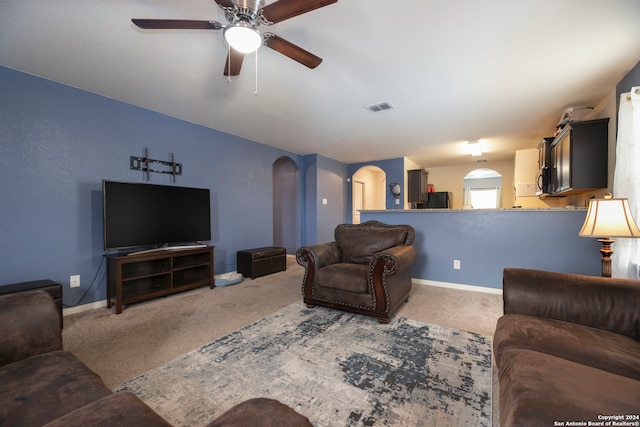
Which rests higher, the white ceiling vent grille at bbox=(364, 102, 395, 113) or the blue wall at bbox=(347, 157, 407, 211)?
the white ceiling vent grille at bbox=(364, 102, 395, 113)

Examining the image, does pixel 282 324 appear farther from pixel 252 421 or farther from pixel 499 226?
pixel 499 226

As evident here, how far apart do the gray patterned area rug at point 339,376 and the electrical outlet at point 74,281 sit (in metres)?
1.81

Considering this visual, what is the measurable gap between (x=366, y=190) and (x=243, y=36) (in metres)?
7.24

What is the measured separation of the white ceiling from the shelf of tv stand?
181 cm

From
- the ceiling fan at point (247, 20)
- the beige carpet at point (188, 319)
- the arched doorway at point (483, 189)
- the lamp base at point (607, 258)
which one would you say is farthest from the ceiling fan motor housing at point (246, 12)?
the arched doorway at point (483, 189)

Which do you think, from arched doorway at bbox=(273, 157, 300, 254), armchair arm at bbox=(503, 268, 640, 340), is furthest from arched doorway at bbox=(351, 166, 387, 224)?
armchair arm at bbox=(503, 268, 640, 340)

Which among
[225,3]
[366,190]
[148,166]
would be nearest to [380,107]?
[225,3]

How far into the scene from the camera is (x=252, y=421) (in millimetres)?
674

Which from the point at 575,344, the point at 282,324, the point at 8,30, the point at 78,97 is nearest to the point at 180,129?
the point at 78,97

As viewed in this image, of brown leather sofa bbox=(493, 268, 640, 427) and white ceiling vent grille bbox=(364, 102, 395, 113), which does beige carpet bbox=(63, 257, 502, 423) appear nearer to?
brown leather sofa bbox=(493, 268, 640, 427)

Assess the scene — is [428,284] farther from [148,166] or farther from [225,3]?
[148,166]

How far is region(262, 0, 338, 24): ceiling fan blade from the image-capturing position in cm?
138

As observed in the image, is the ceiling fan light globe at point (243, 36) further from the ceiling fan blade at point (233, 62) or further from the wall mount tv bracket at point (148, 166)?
the wall mount tv bracket at point (148, 166)

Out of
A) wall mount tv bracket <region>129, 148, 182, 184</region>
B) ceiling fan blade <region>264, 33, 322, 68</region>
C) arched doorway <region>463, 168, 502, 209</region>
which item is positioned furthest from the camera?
arched doorway <region>463, 168, 502, 209</region>
